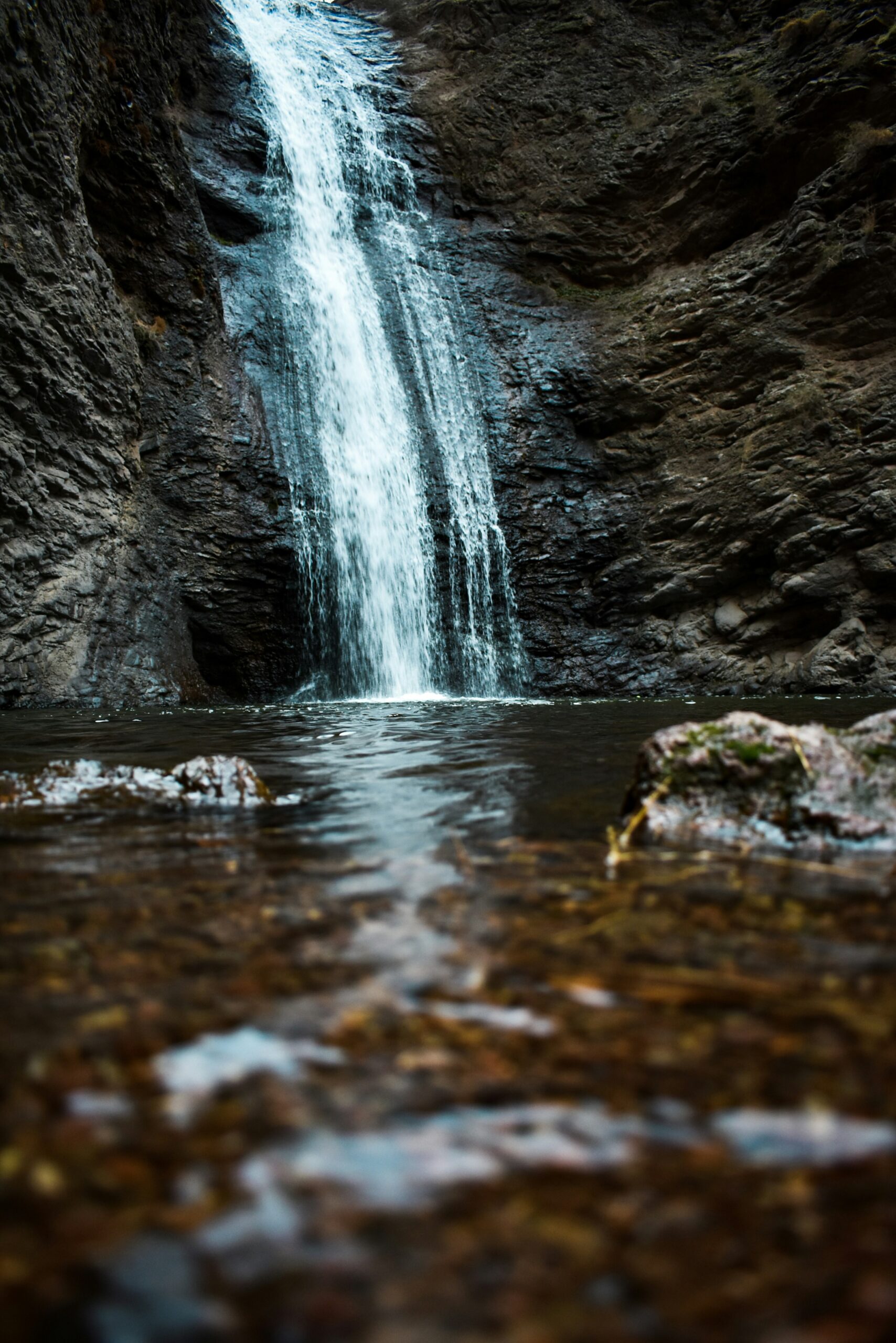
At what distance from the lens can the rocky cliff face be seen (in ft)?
43.5

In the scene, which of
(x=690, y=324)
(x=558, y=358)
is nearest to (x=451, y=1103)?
(x=690, y=324)

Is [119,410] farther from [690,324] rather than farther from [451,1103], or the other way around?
[451,1103]

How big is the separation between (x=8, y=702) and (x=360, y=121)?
15.4 m

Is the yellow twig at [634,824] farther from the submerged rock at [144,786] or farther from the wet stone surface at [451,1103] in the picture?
the submerged rock at [144,786]

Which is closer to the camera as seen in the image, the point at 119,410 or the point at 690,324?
the point at 119,410

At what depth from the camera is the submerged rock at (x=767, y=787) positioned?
2623 millimetres

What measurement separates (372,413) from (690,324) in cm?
641

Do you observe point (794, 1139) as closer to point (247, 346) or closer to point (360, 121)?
point (247, 346)

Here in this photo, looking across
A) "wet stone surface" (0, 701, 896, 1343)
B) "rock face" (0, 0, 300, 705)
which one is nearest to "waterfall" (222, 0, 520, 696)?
"rock face" (0, 0, 300, 705)

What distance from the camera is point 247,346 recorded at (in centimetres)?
1483

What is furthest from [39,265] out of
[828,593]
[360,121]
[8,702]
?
[828,593]

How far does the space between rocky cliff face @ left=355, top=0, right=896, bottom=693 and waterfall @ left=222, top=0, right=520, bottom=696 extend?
3.16 feet

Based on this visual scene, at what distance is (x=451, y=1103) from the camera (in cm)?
107

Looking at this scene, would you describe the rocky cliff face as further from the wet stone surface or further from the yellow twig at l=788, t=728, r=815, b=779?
the wet stone surface
